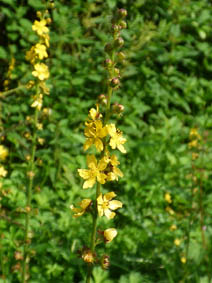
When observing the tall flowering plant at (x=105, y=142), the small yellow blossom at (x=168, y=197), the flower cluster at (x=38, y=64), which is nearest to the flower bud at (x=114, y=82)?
the tall flowering plant at (x=105, y=142)

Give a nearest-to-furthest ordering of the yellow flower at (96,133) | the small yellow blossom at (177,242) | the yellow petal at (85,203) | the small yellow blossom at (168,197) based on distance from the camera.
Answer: the yellow flower at (96,133)
the yellow petal at (85,203)
the small yellow blossom at (177,242)
the small yellow blossom at (168,197)

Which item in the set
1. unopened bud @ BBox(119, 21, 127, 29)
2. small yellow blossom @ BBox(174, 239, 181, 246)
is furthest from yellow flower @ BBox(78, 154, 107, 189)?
small yellow blossom @ BBox(174, 239, 181, 246)

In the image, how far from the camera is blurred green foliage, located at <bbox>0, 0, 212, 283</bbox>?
128 inches

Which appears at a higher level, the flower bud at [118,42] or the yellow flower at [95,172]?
the flower bud at [118,42]

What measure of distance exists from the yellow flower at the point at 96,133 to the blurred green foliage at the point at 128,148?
1.05 metres

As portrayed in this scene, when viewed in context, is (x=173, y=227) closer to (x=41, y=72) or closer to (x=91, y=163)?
(x=41, y=72)

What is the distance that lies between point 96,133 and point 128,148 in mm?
2819

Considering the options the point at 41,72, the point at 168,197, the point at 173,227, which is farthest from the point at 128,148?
the point at 41,72

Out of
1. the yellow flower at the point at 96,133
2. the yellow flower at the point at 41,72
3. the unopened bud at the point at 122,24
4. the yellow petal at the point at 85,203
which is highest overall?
the yellow flower at the point at 41,72

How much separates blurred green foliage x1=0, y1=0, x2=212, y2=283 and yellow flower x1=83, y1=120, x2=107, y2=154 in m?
1.05

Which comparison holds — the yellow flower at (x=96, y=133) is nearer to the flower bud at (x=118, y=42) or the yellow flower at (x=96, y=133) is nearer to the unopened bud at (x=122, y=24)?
the flower bud at (x=118, y=42)

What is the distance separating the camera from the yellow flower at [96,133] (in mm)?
1699

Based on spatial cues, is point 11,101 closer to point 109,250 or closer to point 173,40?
point 109,250

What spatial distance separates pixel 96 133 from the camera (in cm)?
173
